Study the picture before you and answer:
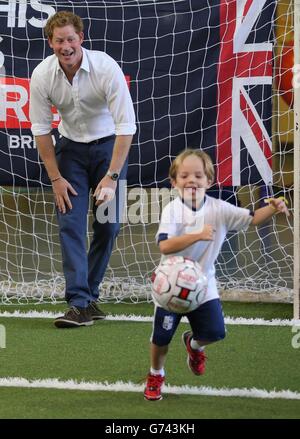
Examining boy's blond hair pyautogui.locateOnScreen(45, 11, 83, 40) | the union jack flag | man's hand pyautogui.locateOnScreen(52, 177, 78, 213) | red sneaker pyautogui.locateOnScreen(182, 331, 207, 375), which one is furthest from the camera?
the union jack flag

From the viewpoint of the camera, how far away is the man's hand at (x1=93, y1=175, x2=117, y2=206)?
629 centimetres

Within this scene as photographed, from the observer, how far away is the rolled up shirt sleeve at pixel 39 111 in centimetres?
649

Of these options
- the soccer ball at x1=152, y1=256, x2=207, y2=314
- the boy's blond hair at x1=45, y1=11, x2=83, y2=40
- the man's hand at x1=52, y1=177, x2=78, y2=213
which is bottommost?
the soccer ball at x1=152, y1=256, x2=207, y2=314

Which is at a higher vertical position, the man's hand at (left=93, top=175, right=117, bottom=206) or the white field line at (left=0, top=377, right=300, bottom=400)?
the man's hand at (left=93, top=175, right=117, bottom=206)

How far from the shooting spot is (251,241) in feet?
30.8

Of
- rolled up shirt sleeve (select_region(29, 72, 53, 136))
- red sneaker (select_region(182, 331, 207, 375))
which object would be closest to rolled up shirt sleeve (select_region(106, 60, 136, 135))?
rolled up shirt sleeve (select_region(29, 72, 53, 136))

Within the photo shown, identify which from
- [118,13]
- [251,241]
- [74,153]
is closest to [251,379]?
[74,153]

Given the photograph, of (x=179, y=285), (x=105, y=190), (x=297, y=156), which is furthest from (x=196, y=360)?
(x=297, y=156)

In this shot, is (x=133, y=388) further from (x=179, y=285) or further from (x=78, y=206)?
(x=78, y=206)

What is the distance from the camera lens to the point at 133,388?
482 centimetres

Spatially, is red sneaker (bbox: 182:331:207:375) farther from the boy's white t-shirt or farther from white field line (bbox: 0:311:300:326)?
white field line (bbox: 0:311:300:326)

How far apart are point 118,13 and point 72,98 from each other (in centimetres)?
138

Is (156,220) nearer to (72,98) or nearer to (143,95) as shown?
(143,95)

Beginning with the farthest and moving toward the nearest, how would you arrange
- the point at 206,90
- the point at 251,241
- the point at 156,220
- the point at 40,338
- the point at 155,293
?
1. the point at 251,241
2. the point at 156,220
3. the point at 206,90
4. the point at 40,338
5. the point at 155,293
